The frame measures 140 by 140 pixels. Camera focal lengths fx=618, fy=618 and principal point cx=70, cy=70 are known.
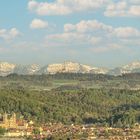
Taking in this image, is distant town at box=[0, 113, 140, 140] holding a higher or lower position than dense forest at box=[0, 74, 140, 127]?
lower

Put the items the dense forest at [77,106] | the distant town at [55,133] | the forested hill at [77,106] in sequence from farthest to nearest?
1. the forested hill at [77,106]
2. the dense forest at [77,106]
3. the distant town at [55,133]

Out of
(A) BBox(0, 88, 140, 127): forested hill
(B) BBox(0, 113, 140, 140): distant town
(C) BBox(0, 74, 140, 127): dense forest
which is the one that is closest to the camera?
(B) BBox(0, 113, 140, 140): distant town

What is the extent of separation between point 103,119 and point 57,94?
49.4 meters

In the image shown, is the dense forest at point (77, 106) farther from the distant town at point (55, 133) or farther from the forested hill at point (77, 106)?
the distant town at point (55, 133)

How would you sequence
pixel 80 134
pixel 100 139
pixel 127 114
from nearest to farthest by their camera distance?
pixel 100 139
pixel 80 134
pixel 127 114

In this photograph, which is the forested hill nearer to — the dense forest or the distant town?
the dense forest

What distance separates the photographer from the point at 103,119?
129 metres

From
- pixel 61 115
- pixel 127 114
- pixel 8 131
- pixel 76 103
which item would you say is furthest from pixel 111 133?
pixel 76 103

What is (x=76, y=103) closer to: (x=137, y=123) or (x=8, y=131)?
(x=137, y=123)

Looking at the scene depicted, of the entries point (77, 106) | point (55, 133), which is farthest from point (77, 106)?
point (55, 133)

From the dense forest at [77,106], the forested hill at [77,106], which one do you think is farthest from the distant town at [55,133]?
the forested hill at [77,106]

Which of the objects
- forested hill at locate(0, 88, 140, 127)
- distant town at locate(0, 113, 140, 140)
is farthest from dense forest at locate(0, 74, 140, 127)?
distant town at locate(0, 113, 140, 140)

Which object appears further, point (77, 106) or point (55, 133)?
point (77, 106)

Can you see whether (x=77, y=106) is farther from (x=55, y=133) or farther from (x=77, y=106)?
(x=55, y=133)
